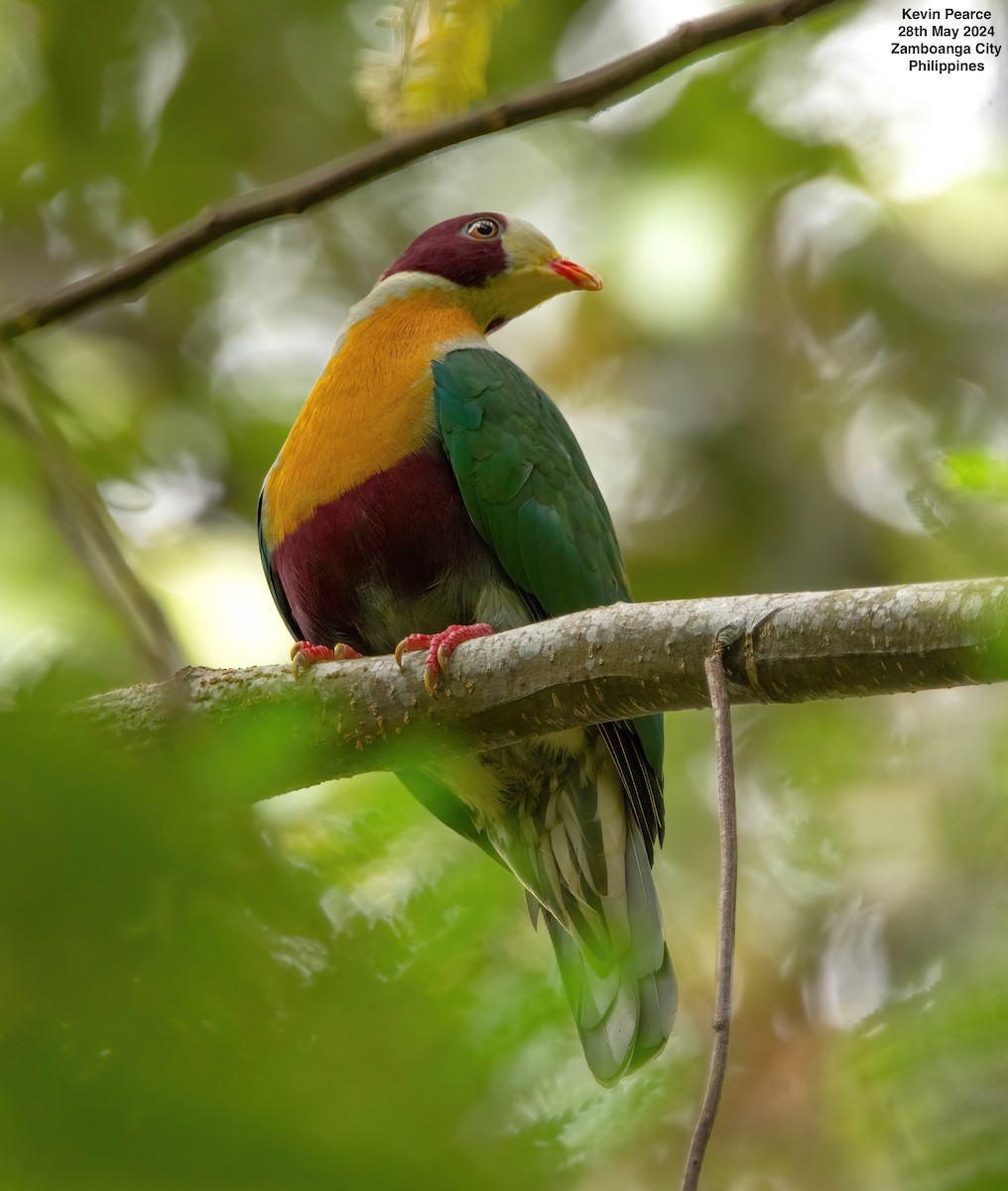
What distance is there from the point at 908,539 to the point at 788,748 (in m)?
1.32

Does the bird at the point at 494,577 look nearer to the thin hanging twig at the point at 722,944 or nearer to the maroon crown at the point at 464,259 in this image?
the maroon crown at the point at 464,259

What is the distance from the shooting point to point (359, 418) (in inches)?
159

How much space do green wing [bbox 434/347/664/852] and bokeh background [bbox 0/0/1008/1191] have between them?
31.8 inches

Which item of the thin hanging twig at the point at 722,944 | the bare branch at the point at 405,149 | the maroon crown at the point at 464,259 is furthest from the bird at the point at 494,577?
the bare branch at the point at 405,149

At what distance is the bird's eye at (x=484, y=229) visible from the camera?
486 cm

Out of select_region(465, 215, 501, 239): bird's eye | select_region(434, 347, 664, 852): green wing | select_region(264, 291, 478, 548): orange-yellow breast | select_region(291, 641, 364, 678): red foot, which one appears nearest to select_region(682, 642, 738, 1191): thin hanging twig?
select_region(434, 347, 664, 852): green wing

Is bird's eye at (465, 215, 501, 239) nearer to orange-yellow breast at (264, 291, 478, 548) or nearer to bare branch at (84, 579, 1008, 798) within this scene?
orange-yellow breast at (264, 291, 478, 548)

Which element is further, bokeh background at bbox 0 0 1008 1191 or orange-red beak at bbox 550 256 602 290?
orange-red beak at bbox 550 256 602 290

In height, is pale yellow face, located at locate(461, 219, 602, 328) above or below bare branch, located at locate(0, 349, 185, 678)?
below

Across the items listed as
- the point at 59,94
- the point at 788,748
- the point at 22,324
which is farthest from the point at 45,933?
the point at 59,94

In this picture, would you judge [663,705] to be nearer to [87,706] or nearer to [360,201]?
[87,706]

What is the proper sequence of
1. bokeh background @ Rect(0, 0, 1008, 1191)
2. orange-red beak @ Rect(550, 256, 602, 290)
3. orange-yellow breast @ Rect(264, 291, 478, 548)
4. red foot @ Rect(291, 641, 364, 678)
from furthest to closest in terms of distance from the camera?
1. orange-red beak @ Rect(550, 256, 602, 290)
2. orange-yellow breast @ Rect(264, 291, 478, 548)
3. red foot @ Rect(291, 641, 364, 678)
4. bokeh background @ Rect(0, 0, 1008, 1191)

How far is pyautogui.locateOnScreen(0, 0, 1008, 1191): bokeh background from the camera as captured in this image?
90cm

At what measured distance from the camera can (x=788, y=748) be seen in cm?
589
